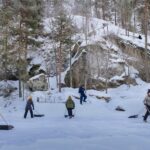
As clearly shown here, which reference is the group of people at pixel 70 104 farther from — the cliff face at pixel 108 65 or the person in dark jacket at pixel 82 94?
the cliff face at pixel 108 65

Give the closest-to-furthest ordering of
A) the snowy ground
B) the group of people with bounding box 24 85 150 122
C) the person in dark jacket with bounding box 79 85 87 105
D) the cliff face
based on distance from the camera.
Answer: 1. the snowy ground
2. the group of people with bounding box 24 85 150 122
3. the person in dark jacket with bounding box 79 85 87 105
4. the cliff face

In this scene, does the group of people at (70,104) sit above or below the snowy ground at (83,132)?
above

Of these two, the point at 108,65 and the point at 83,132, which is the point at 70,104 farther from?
the point at 108,65

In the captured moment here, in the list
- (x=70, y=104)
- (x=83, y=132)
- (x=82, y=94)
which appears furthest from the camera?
(x=82, y=94)

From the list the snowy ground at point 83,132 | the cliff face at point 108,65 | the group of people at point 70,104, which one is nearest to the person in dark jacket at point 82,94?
the group of people at point 70,104

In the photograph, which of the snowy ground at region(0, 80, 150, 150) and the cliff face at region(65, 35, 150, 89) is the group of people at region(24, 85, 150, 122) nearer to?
the snowy ground at region(0, 80, 150, 150)

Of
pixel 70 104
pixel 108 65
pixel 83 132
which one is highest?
pixel 108 65

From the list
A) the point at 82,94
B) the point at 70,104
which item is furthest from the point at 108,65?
the point at 70,104

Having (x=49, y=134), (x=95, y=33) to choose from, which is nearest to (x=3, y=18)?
(x=95, y=33)

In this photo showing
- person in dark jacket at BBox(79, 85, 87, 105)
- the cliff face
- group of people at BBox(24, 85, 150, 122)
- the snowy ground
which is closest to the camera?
the snowy ground

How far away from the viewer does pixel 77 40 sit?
42438 millimetres

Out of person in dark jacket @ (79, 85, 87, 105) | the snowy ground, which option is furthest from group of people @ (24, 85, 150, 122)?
the snowy ground

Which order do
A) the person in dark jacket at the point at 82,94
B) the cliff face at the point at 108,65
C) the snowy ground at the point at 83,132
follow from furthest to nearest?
the cliff face at the point at 108,65 < the person in dark jacket at the point at 82,94 < the snowy ground at the point at 83,132

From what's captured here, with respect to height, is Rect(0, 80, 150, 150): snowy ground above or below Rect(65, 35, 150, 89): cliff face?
below
